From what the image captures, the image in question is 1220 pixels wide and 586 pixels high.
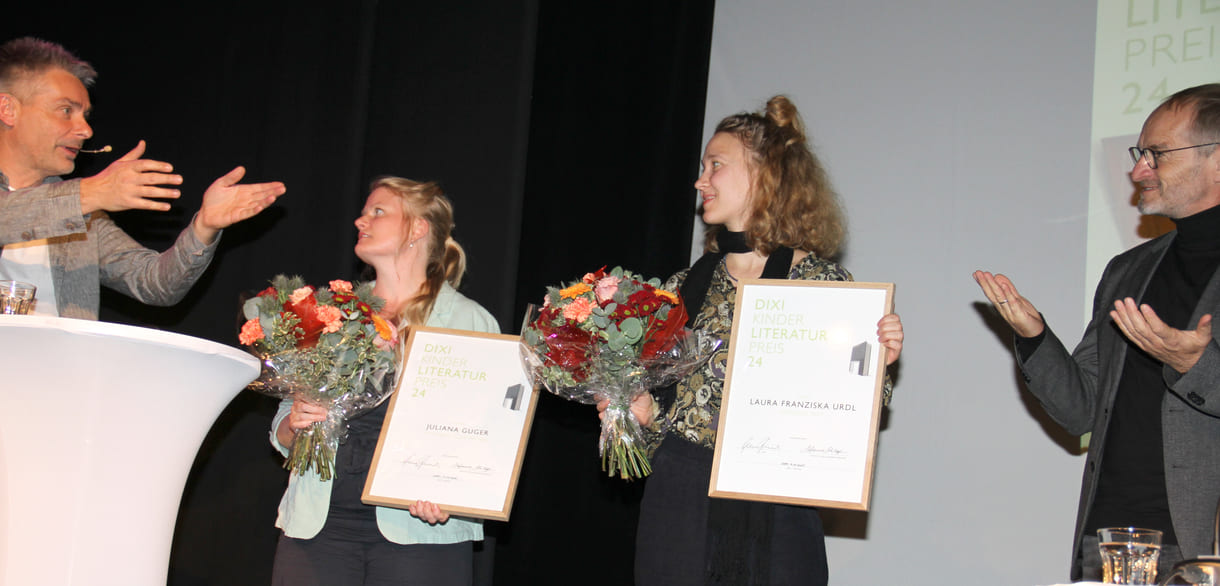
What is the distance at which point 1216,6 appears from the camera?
12.1 ft

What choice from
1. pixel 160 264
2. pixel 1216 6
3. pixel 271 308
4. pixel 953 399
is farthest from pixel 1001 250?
pixel 160 264

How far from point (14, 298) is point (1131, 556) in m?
2.28

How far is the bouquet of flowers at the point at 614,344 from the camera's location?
2492mm

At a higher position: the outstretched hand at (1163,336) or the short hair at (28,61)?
the short hair at (28,61)

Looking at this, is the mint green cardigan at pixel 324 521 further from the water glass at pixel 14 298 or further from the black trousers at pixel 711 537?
the water glass at pixel 14 298

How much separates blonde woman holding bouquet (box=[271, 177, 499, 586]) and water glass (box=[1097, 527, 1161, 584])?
177 centimetres

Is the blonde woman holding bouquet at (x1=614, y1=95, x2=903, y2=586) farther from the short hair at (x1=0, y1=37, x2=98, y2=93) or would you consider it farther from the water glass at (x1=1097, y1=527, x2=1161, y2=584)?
the short hair at (x1=0, y1=37, x2=98, y2=93)

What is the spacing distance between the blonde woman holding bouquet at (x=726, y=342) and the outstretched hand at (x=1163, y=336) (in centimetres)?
56

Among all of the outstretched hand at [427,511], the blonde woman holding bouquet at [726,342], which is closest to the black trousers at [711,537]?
the blonde woman holding bouquet at [726,342]

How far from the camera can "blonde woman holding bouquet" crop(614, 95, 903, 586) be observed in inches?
100

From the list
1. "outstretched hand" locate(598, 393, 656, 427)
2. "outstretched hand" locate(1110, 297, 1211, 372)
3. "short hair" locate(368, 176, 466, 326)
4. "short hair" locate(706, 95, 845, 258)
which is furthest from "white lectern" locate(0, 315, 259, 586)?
"outstretched hand" locate(1110, 297, 1211, 372)

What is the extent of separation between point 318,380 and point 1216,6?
355 cm

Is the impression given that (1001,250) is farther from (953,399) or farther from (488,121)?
(488,121)
